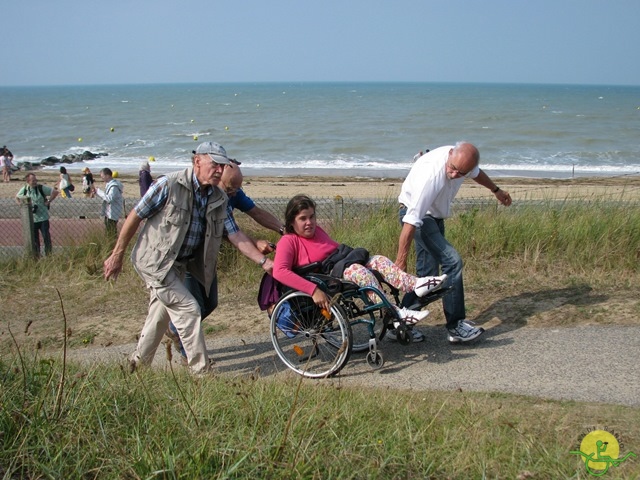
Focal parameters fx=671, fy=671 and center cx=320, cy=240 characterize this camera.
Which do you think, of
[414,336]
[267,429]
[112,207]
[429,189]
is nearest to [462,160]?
[429,189]

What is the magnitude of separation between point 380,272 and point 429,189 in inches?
31.5

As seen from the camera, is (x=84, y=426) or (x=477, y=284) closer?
(x=84, y=426)

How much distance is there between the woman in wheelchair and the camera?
5.24 meters

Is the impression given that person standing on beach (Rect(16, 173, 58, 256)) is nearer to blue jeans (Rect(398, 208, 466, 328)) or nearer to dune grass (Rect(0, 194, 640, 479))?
dune grass (Rect(0, 194, 640, 479))

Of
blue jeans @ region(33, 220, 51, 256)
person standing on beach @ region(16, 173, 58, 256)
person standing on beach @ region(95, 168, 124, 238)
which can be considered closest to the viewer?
blue jeans @ region(33, 220, 51, 256)

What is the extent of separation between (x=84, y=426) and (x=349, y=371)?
8.37 feet

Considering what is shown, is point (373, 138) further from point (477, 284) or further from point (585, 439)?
point (585, 439)

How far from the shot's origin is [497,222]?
8.16 metres

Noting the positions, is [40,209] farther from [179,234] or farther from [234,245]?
[179,234]

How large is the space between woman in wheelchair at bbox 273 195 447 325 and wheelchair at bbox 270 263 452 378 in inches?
2.8

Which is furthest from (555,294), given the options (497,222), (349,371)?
(349,371)

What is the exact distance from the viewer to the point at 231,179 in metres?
5.43

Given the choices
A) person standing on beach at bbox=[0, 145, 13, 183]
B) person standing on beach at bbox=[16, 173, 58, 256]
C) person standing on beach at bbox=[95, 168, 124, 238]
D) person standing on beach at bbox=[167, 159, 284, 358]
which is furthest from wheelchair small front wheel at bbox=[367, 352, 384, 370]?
person standing on beach at bbox=[0, 145, 13, 183]

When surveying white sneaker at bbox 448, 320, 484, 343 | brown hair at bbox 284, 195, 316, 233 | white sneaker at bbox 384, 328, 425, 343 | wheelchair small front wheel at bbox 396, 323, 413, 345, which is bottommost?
white sneaker at bbox 384, 328, 425, 343
